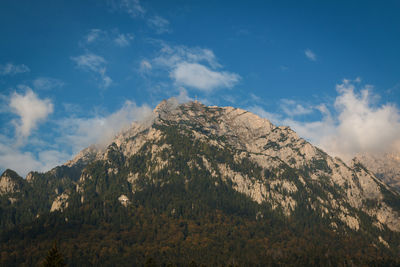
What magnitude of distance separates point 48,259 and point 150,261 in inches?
3438

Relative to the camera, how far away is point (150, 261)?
7308 inches

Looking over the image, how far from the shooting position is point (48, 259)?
104375 millimetres

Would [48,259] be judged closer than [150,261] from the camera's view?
Yes
